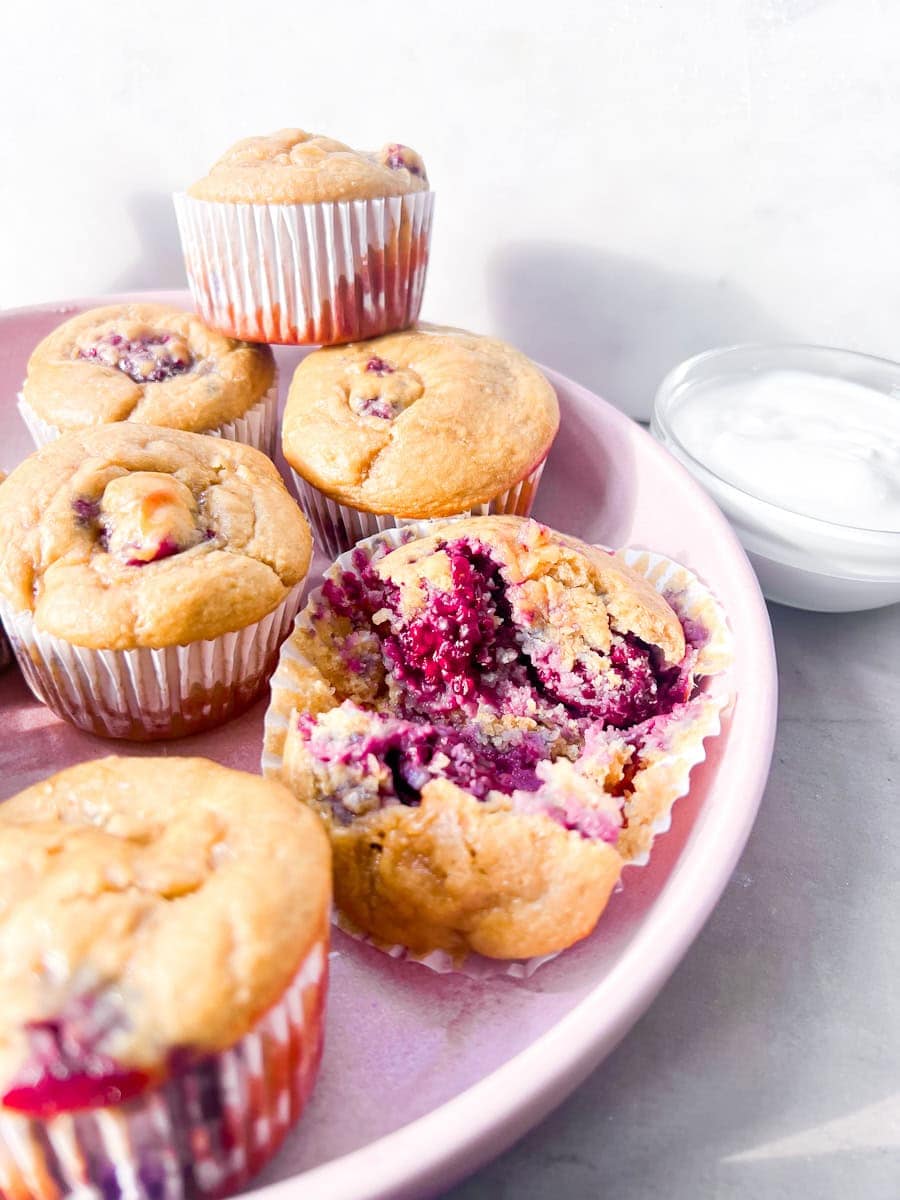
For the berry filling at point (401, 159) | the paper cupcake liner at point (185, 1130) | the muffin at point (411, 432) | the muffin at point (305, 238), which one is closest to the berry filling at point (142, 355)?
the muffin at point (305, 238)

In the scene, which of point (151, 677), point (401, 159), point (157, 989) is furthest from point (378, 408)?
point (157, 989)

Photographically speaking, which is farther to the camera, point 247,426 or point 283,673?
point 247,426

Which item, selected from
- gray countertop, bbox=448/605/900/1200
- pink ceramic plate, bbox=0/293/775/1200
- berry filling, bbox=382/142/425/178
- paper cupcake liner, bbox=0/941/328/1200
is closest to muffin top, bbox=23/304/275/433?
berry filling, bbox=382/142/425/178

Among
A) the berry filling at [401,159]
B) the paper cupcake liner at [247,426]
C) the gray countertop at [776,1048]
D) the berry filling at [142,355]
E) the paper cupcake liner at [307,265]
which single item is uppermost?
the berry filling at [401,159]

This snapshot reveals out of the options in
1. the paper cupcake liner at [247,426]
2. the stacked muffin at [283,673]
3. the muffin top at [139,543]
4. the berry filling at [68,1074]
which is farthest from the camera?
the paper cupcake liner at [247,426]

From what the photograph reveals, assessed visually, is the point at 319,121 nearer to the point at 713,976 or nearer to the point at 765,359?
the point at 765,359

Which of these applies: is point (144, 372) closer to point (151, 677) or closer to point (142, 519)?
point (142, 519)

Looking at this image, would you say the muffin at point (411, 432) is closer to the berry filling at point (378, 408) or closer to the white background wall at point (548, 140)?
the berry filling at point (378, 408)

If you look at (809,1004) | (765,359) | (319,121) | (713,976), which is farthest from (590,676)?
(319,121)
